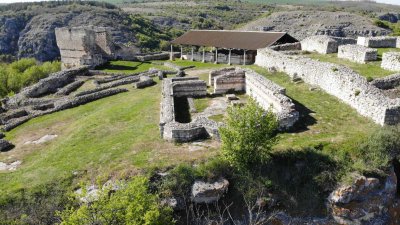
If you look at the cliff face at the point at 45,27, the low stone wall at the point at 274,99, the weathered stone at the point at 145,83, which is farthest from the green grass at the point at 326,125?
the cliff face at the point at 45,27

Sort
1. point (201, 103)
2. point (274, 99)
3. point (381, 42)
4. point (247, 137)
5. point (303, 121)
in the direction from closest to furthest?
point (247, 137) → point (303, 121) → point (274, 99) → point (201, 103) → point (381, 42)

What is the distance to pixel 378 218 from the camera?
14.2 m

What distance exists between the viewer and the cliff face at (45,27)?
334 feet

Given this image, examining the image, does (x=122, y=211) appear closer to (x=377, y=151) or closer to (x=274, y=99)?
(x=377, y=151)

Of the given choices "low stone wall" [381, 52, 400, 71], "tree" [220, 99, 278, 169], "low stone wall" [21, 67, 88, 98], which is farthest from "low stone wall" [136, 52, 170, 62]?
"tree" [220, 99, 278, 169]

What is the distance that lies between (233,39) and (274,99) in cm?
2198

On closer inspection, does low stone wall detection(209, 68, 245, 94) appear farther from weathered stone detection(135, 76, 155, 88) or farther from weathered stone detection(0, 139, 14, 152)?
weathered stone detection(0, 139, 14, 152)

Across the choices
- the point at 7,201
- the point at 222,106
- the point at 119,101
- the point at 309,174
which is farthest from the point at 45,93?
the point at 309,174

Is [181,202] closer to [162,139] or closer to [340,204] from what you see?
[162,139]

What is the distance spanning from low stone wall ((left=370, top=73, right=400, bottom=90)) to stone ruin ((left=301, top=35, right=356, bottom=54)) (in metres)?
11.6

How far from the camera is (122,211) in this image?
1025 cm

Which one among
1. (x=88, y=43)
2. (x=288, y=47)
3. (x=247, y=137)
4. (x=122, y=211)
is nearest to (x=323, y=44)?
(x=288, y=47)

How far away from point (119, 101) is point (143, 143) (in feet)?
36.6

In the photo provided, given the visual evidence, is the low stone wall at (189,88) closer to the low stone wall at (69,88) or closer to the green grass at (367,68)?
the green grass at (367,68)
